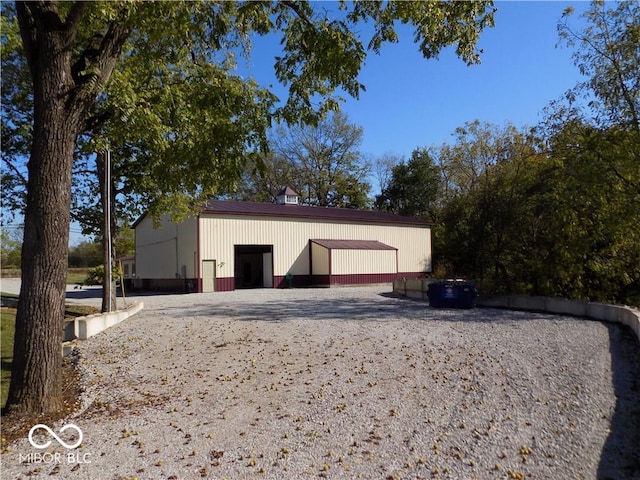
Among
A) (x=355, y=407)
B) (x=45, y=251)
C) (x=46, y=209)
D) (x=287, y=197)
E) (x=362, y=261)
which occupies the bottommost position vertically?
(x=355, y=407)

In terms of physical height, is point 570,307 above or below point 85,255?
below

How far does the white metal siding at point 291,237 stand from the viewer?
26859 mm

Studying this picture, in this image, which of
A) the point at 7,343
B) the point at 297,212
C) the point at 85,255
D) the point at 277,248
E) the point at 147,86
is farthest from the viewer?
the point at 85,255

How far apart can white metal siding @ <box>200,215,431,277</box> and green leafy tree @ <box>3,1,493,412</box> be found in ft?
57.0

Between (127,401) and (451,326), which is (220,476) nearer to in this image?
(127,401)

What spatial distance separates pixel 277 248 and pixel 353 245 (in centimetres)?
478

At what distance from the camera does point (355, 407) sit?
5.72 m

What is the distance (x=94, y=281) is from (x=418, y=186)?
2859 centimetres

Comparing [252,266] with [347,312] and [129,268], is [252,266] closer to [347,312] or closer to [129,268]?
[129,268]

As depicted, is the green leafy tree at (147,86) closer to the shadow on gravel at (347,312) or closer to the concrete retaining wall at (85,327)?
the concrete retaining wall at (85,327)

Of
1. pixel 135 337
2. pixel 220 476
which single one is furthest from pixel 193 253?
pixel 220 476

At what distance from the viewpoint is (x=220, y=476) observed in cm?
403

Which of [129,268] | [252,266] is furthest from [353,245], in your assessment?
[129,268]

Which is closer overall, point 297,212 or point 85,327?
point 85,327
